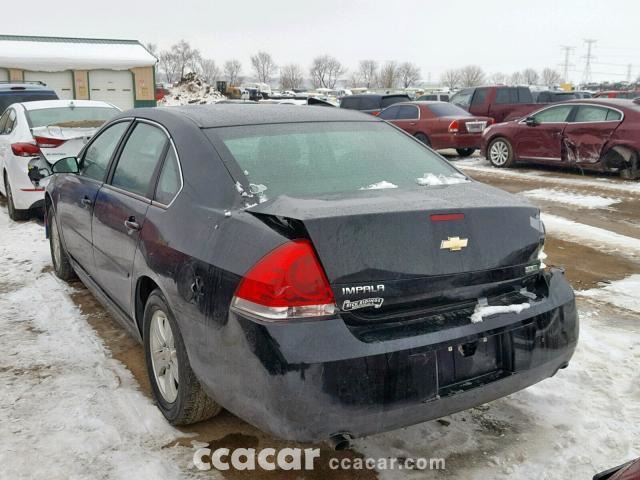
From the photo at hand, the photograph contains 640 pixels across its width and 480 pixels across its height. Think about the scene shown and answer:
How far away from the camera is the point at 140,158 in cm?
372

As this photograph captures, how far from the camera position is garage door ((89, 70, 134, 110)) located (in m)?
33.3

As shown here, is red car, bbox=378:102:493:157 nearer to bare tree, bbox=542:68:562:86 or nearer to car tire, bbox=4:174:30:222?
car tire, bbox=4:174:30:222

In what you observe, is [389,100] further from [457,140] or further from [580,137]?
[580,137]

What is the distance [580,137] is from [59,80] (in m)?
28.7

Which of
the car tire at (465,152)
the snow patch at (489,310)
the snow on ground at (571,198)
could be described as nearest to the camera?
the snow patch at (489,310)

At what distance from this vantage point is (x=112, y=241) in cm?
375

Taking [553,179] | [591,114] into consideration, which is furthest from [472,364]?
[591,114]

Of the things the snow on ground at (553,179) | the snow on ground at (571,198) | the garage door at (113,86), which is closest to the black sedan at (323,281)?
the snow on ground at (571,198)

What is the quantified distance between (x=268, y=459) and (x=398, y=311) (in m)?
1.04

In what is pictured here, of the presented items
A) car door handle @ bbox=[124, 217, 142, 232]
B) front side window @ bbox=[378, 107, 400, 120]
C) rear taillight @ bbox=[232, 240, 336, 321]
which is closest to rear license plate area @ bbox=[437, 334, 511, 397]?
rear taillight @ bbox=[232, 240, 336, 321]

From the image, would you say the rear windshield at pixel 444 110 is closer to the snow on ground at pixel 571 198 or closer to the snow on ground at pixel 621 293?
the snow on ground at pixel 571 198

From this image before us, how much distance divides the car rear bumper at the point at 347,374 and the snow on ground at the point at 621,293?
8.93 ft

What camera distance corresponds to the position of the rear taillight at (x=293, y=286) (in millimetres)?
2357

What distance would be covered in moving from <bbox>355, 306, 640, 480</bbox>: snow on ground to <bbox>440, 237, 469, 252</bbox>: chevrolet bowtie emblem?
1045mm
